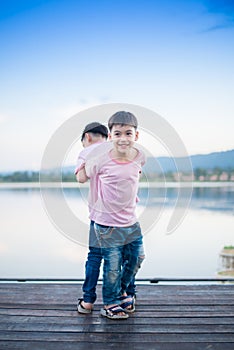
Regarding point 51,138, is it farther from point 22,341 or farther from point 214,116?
point 214,116

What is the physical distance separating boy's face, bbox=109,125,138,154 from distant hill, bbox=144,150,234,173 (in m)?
0.16

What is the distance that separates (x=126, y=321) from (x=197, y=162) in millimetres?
1005

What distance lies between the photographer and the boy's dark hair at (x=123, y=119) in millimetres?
1677

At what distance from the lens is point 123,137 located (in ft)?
5.52

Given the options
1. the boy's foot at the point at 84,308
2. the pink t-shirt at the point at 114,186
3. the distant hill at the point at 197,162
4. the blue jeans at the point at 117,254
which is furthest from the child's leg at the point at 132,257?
the distant hill at the point at 197,162

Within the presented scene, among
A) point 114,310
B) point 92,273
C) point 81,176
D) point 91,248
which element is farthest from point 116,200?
point 114,310

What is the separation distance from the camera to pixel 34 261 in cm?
421

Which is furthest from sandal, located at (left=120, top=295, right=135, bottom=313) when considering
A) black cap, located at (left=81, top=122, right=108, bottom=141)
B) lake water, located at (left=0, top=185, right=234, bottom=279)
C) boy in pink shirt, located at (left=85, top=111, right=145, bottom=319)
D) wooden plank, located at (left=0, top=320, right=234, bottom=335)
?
black cap, located at (left=81, top=122, right=108, bottom=141)

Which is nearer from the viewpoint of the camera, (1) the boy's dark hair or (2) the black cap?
(1) the boy's dark hair

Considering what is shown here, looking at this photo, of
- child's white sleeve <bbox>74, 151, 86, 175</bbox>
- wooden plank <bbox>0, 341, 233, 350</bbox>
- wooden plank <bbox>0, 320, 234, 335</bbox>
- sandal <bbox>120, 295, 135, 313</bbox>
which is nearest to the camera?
wooden plank <bbox>0, 341, 233, 350</bbox>

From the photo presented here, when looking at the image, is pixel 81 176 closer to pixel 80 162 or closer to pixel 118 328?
pixel 80 162

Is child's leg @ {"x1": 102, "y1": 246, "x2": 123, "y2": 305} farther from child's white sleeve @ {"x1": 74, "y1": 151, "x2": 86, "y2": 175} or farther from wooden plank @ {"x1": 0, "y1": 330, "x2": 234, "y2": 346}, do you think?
child's white sleeve @ {"x1": 74, "y1": 151, "x2": 86, "y2": 175}

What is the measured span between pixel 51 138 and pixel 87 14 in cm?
323

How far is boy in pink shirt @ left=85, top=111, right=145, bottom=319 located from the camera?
1.69 metres
